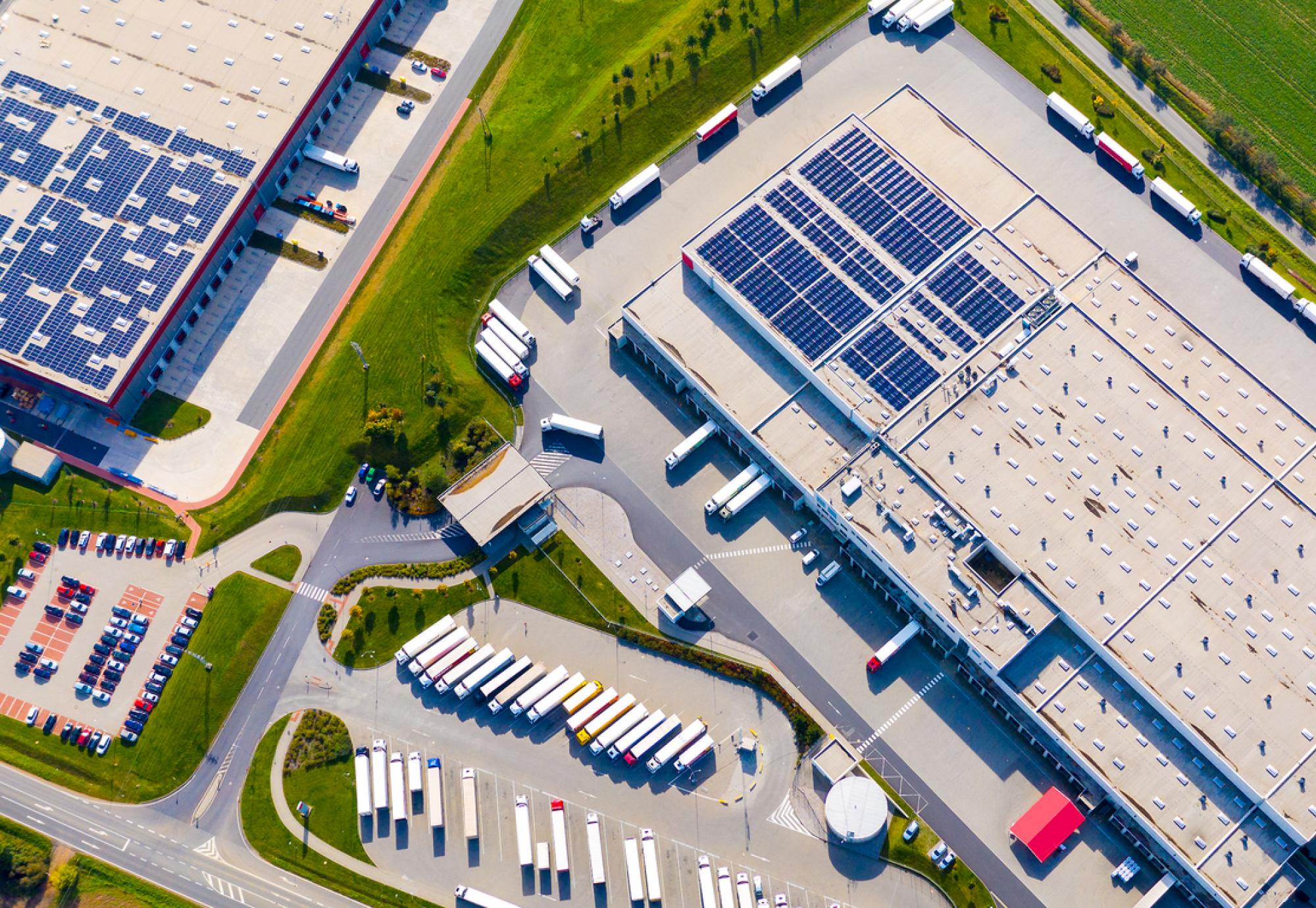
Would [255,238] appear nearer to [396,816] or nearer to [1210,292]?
[396,816]

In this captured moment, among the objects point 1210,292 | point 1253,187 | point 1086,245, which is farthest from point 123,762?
point 1253,187

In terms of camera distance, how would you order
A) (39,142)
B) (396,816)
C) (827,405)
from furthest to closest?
1. (39,142)
2. (827,405)
3. (396,816)

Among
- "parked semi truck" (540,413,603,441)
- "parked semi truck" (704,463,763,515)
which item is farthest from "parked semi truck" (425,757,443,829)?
"parked semi truck" (704,463,763,515)

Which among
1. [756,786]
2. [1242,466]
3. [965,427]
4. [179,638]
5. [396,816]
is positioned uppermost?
[179,638]

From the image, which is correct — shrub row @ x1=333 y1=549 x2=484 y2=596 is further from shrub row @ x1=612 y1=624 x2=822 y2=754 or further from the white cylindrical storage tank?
the white cylindrical storage tank

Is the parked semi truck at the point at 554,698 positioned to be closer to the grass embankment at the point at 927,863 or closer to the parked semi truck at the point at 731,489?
the parked semi truck at the point at 731,489
